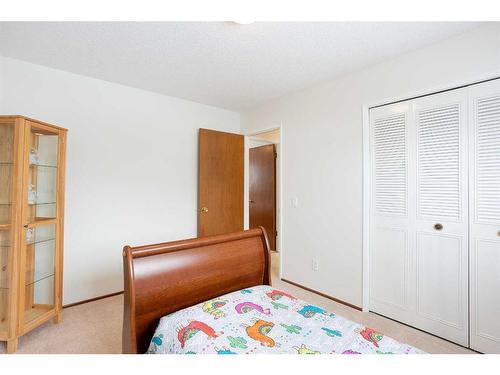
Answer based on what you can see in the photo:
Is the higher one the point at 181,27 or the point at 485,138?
the point at 181,27

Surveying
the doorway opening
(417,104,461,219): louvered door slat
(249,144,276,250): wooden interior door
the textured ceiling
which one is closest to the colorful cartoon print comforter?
(417,104,461,219): louvered door slat

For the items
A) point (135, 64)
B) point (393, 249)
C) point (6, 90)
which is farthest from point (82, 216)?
point (393, 249)

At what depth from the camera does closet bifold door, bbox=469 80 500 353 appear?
1.76m

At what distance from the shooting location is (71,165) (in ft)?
8.41

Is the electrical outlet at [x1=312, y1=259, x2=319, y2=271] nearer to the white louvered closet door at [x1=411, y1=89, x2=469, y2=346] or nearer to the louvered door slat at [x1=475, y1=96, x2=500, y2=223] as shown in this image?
the white louvered closet door at [x1=411, y1=89, x2=469, y2=346]

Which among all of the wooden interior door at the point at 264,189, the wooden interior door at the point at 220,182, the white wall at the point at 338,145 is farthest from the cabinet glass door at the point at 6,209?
the wooden interior door at the point at 264,189

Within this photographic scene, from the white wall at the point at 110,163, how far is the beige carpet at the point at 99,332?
33 cm

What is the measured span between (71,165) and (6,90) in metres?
0.78

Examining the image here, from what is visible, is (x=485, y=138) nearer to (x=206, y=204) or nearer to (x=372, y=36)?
(x=372, y=36)

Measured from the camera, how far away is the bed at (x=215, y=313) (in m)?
1.11

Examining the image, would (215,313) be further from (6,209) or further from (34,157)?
(34,157)

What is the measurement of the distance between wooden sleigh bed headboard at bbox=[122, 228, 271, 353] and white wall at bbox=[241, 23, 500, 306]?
114 centimetres

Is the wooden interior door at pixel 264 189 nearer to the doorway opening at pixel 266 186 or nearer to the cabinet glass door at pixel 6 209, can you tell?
the doorway opening at pixel 266 186
